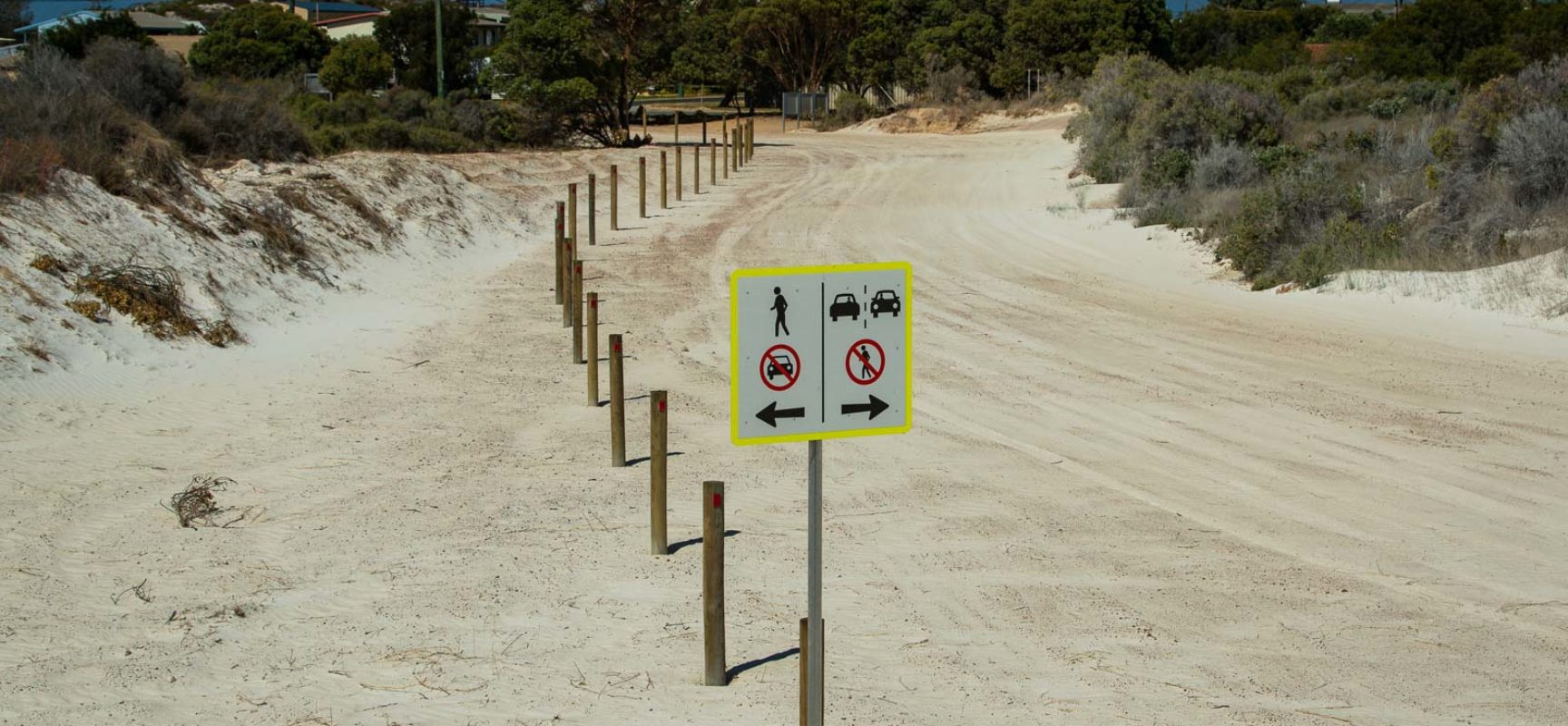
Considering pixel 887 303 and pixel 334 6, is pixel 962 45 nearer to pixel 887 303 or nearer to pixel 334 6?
pixel 887 303

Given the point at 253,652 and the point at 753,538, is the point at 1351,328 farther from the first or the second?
the point at 253,652

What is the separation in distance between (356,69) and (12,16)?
59.0 meters

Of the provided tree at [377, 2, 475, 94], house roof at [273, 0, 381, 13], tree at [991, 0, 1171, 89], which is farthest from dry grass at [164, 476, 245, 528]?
house roof at [273, 0, 381, 13]

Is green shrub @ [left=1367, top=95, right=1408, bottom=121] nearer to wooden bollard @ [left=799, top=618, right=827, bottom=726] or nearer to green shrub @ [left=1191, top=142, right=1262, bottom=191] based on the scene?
green shrub @ [left=1191, top=142, right=1262, bottom=191]

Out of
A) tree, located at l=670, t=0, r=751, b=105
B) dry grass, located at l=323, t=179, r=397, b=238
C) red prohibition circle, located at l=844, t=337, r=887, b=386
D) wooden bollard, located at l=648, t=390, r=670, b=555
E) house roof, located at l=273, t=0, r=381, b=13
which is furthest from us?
house roof, located at l=273, t=0, r=381, b=13

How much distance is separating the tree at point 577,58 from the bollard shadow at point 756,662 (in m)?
31.7

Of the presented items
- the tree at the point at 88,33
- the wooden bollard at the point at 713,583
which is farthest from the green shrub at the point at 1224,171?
the tree at the point at 88,33

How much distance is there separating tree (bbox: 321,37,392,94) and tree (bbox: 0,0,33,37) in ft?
154

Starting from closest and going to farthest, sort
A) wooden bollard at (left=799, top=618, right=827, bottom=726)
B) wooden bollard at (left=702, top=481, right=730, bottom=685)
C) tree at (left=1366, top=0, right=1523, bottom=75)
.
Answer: wooden bollard at (left=799, top=618, right=827, bottom=726) < wooden bollard at (left=702, top=481, right=730, bottom=685) < tree at (left=1366, top=0, right=1523, bottom=75)

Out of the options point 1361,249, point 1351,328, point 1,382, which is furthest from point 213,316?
point 1361,249

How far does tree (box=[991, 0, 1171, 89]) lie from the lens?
57.7 metres

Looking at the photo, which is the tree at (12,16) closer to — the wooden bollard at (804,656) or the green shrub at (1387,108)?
the green shrub at (1387,108)

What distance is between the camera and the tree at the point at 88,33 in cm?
4544

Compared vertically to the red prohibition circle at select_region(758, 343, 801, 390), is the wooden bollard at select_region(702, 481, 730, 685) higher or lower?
lower
